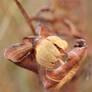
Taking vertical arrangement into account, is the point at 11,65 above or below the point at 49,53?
above

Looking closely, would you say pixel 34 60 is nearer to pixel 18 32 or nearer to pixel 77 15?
pixel 18 32

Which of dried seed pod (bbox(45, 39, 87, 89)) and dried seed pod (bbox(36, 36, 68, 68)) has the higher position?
dried seed pod (bbox(36, 36, 68, 68))

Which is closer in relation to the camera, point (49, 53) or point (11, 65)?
point (49, 53)

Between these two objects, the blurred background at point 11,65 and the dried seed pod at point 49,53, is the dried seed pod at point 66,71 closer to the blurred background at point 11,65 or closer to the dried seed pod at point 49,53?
the dried seed pod at point 49,53

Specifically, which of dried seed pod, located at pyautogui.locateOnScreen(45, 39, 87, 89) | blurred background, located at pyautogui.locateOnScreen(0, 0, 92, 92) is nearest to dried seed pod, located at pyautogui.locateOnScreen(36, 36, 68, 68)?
dried seed pod, located at pyautogui.locateOnScreen(45, 39, 87, 89)

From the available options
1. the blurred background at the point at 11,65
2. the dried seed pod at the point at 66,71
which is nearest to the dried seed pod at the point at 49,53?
the dried seed pod at the point at 66,71

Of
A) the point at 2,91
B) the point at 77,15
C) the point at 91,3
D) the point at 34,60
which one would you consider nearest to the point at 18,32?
the point at 2,91

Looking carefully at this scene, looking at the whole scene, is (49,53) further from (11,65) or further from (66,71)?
(11,65)

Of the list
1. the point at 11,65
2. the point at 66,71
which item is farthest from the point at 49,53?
the point at 11,65

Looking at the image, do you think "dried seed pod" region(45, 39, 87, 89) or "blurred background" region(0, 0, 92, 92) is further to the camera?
"blurred background" region(0, 0, 92, 92)

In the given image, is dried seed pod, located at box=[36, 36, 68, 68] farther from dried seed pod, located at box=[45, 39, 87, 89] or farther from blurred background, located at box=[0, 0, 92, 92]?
blurred background, located at box=[0, 0, 92, 92]
